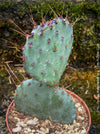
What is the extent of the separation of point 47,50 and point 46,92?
0.30 meters

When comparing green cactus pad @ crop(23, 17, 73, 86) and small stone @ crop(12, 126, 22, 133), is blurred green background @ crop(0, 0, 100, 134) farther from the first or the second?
green cactus pad @ crop(23, 17, 73, 86)

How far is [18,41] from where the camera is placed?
199cm

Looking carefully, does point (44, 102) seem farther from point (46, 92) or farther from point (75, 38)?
point (75, 38)

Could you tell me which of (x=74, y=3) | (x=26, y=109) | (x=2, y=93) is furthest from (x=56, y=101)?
(x=74, y=3)

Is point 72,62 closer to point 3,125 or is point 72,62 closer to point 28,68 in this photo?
point 3,125

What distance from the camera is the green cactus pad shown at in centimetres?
103

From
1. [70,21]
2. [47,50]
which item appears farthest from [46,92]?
[70,21]

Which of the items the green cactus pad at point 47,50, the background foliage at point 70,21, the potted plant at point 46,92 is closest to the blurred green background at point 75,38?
the background foliage at point 70,21

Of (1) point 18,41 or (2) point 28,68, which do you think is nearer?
(2) point 28,68

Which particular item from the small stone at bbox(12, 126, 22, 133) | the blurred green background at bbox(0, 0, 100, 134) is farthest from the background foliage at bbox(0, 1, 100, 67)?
A: the small stone at bbox(12, 126, 22, 133)

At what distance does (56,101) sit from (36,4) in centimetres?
104

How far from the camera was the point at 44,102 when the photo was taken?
1.25 m

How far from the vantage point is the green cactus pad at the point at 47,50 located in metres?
1.03

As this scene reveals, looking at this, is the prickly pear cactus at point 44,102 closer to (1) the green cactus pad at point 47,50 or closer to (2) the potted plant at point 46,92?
(2) the potted plant at point 46,92
